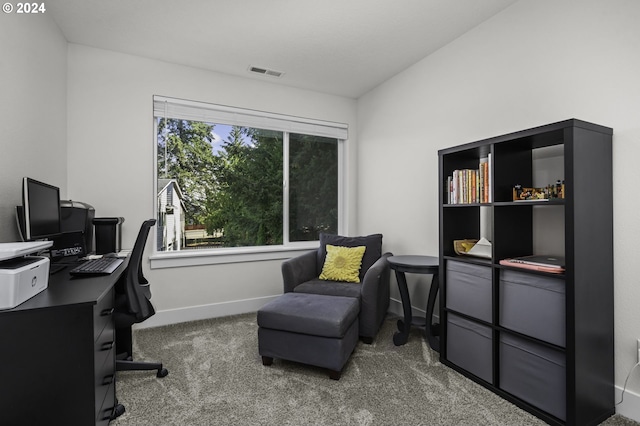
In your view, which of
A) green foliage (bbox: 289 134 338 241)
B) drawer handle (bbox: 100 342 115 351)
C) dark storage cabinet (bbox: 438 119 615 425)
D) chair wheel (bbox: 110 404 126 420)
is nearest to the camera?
drawer handle (bbox: 100 342 115 351)

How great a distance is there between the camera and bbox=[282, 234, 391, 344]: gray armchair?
8.79ft

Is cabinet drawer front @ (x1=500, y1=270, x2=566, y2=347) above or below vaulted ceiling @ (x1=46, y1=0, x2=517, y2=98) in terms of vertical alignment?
below

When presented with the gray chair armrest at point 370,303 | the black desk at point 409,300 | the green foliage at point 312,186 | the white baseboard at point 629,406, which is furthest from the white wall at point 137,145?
the white baseboard at point 629,406

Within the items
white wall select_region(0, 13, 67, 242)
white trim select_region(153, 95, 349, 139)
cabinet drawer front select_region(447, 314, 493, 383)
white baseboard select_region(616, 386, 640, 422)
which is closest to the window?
white trim select_region(153, 95, 349, 139)

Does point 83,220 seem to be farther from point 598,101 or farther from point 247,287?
point 598,101

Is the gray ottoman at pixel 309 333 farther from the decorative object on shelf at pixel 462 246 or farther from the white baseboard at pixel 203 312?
the white baseboard at pixel 203 312

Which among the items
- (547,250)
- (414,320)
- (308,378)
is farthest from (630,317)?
(308,378)

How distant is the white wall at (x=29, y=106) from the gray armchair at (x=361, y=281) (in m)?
1.95

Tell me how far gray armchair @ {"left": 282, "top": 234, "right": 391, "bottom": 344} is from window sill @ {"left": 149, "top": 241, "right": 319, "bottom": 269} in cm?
51

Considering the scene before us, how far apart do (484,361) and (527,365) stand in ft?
0.91

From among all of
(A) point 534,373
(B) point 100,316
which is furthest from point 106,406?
(A) point 534,373

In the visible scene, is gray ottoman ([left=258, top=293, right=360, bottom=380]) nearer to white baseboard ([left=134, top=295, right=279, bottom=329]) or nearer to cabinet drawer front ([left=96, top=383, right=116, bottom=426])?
cabinet drawer front ([left=96, top=383, right=116, bottom=426])

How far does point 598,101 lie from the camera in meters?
1.89

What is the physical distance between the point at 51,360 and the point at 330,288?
2027mm
